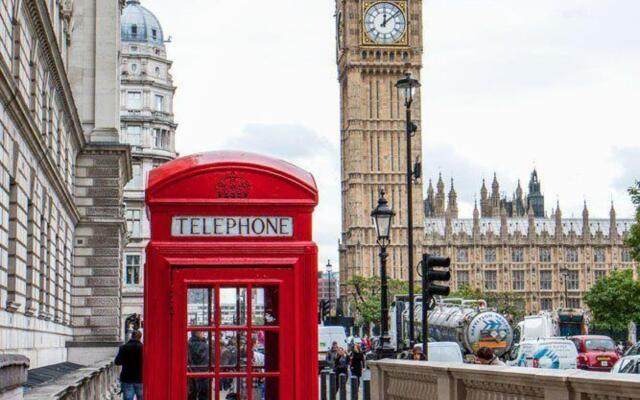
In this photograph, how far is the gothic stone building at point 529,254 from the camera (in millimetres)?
140375

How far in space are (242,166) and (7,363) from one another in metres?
1.94

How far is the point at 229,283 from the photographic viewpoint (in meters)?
8.53

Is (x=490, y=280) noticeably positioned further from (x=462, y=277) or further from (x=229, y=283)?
(x=229, y=283)

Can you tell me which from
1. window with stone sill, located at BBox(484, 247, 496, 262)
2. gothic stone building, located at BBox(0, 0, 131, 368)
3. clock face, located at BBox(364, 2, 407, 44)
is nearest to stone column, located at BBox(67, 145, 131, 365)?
gothic stone building, located at BBox(0, 0, 131, 368)

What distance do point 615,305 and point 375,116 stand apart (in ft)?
159

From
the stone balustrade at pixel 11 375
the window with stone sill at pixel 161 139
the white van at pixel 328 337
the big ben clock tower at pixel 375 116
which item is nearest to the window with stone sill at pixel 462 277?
the big ben clock tower at pixel 375 116

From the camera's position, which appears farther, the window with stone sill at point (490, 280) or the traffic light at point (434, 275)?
the window with stone sill at point (490, 280)

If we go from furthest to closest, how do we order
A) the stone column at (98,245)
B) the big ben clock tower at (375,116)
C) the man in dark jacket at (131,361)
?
the big ben clock tower at (375,116)
the stone column at (98,245)
the man in dark jacket at (131,361)

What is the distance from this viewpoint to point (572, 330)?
71.2 metres

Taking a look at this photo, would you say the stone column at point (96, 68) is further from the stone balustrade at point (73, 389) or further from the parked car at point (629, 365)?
the stone balustrade at point (73, 389)

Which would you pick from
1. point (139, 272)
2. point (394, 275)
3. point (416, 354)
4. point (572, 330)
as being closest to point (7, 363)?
point (416, 354)

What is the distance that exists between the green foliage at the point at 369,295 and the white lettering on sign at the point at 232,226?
98.2m

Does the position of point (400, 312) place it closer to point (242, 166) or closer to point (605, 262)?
point (242, 166)

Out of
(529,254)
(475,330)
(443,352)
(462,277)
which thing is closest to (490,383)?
(443,352)
